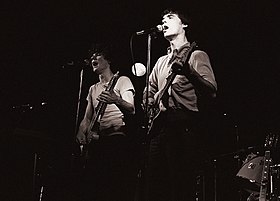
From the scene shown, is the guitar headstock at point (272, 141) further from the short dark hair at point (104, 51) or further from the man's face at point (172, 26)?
the man's face at point (172, 26)

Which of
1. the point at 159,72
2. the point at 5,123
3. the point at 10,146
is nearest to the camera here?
the point at 159,72

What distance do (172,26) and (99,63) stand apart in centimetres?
107

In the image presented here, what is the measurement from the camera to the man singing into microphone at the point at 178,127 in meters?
2.72

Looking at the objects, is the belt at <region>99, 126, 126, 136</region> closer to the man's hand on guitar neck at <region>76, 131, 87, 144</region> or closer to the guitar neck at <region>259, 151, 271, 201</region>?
the man's hand on guitar neck at <region>76, 131, 87, 144</region>

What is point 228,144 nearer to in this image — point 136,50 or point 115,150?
point 136,50

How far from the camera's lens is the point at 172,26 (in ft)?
10.3

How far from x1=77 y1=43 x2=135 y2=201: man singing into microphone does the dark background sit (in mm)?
750

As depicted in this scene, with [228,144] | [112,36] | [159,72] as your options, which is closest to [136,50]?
[112,36]

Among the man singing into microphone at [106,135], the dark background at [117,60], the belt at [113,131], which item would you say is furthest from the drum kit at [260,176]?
the belt at [113,131]

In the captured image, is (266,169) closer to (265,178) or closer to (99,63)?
(265,178)

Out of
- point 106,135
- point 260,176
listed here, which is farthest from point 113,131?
point 260,176

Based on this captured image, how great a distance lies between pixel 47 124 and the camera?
5.07m

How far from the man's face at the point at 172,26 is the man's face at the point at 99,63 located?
0.99 m

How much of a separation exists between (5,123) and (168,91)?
191 centimetres
